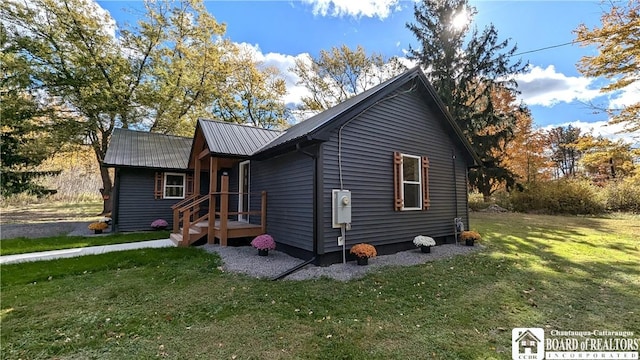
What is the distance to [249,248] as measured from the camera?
724 cm

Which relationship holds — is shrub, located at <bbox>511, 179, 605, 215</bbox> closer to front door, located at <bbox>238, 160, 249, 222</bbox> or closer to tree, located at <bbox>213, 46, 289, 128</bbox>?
front door, located at <bbox>238, 160, 249, 222</bbox>

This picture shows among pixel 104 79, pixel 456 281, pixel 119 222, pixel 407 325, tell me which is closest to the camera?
pixel 407 325

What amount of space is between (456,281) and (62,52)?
1969 centimetres

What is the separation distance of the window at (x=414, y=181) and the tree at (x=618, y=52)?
8.37m

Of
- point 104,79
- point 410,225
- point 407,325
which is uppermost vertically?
point 104,79

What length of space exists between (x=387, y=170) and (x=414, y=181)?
1177 millimetres

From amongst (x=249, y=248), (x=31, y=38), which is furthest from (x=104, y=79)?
(x=249, y=248)

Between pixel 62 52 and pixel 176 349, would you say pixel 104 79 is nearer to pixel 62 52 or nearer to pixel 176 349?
pixel 62 52

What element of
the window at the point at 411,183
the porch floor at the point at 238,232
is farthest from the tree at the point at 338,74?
the porch floor at the point at 238,232

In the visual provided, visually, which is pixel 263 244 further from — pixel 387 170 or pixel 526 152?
pixel 526 152

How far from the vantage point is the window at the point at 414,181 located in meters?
7.21

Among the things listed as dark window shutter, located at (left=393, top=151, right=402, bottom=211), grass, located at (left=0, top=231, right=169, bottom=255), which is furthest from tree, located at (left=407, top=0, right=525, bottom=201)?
grass, located at (left=0, top=231, right=169, bottom=255)

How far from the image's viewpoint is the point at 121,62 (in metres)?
14.9

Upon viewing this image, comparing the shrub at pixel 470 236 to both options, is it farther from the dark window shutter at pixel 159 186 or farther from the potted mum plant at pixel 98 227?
the potted mum plant at pixel 98 227
